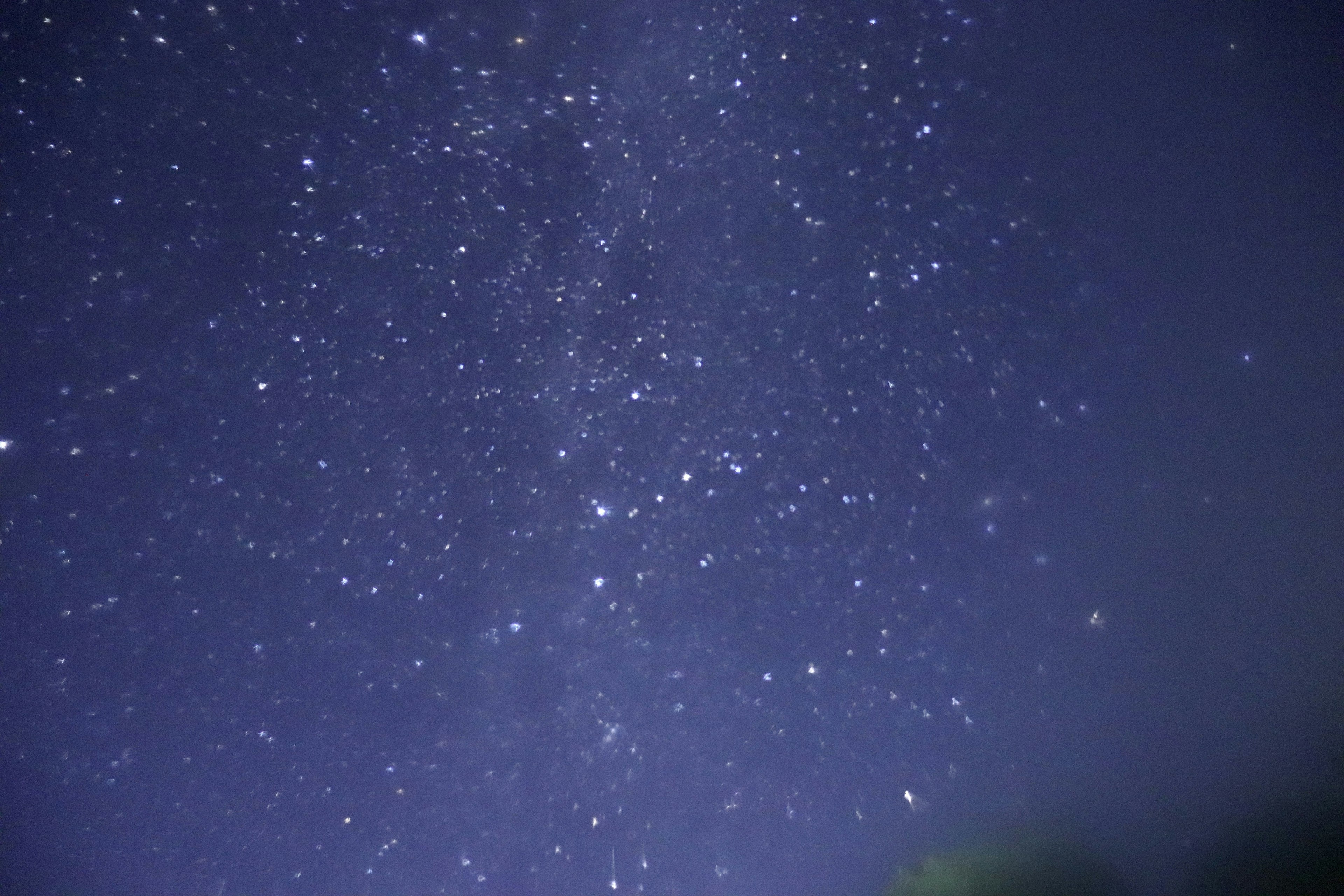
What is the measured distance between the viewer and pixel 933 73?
Answer: 2.71ft

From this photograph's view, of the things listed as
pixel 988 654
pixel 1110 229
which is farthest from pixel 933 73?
pixel 988 654

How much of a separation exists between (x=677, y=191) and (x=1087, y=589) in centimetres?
69

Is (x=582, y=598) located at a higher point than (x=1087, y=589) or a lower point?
higher

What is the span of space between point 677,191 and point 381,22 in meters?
0.37

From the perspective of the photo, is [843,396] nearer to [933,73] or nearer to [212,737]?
[933,73]

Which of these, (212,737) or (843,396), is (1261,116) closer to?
(843,396)

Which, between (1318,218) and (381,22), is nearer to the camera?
(381,22)

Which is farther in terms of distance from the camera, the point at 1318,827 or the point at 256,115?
the point at 1318,827

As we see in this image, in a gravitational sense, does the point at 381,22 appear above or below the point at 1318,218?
above

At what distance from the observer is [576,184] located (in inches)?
33.3

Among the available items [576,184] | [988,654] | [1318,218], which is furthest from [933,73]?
[988,654]

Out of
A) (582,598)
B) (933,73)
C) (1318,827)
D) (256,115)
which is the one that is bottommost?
(1318,827)

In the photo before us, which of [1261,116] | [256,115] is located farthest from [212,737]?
[1261,116]

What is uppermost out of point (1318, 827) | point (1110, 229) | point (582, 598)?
point (1110, 229)
